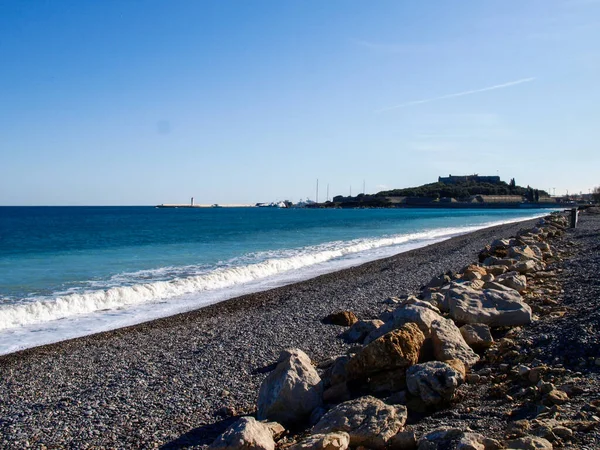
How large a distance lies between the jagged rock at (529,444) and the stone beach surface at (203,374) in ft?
1.09

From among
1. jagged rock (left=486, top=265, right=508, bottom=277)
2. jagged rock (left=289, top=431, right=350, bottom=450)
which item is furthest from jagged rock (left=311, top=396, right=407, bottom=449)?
jagged rock (left=486, top=265, right=508, bottom=277)

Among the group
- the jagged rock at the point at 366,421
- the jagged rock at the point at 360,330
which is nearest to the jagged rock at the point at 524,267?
the jagged rock at the point at 360,330

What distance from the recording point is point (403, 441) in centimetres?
440

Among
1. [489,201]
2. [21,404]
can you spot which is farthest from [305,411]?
[489,201]

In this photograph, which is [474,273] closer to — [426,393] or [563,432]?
[426,393]

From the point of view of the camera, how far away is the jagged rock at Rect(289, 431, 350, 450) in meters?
4.25

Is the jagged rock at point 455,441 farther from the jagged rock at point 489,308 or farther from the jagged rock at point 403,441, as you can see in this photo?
the jagged rock at point 489,308

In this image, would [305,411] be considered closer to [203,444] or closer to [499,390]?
[203,444]

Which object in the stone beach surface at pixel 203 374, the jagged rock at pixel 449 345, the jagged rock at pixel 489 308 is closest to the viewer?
the stone beach surface at pixel 203 374

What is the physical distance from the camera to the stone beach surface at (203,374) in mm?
5301

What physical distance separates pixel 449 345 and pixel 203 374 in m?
3.38

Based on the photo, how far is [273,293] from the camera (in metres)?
15.3

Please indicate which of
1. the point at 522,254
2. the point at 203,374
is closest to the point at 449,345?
the point at 203,374

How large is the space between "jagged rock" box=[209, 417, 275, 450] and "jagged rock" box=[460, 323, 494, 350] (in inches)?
126
